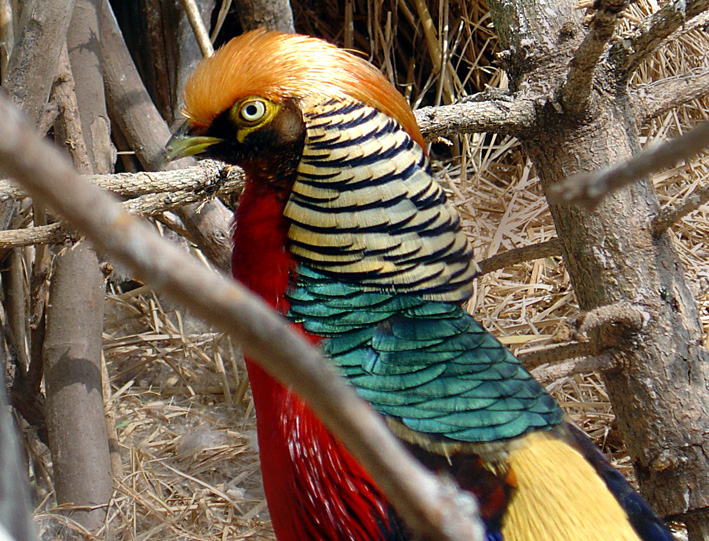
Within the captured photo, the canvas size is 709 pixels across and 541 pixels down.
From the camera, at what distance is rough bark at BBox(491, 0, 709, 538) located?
2355 mm

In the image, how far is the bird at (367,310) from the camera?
1676 millimetres

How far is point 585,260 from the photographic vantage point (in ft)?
8.09

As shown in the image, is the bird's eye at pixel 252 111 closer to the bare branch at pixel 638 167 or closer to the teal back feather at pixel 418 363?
the teal back feather at pixel 418 363

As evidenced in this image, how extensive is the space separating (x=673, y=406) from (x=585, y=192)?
80.1 inches

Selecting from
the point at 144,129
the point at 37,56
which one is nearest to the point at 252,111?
the point at 37,56

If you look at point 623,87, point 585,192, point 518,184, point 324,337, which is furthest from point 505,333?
point 585,192

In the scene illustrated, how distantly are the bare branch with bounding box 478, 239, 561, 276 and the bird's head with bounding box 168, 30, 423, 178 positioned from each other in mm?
1208

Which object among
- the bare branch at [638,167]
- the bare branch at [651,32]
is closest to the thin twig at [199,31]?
the bare branch at [651,32]

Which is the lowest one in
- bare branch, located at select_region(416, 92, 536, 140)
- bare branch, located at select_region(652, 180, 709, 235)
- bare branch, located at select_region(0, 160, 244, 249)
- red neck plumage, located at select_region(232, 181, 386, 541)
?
red neck plumage, located at select_region(232, 181, 386, 541)

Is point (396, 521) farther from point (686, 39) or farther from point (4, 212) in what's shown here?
point (686, 39)

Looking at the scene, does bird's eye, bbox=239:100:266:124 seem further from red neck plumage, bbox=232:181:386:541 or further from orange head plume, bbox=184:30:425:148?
red neck plumage, bbox=232:181:386:541

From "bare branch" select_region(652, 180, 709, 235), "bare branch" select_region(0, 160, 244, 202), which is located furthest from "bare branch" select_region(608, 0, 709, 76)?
"bare branch" select_region(0, 160, 244, 202)

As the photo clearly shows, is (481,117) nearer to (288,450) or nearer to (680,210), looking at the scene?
(680,210)

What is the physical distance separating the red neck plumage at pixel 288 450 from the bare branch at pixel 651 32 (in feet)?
3.78
